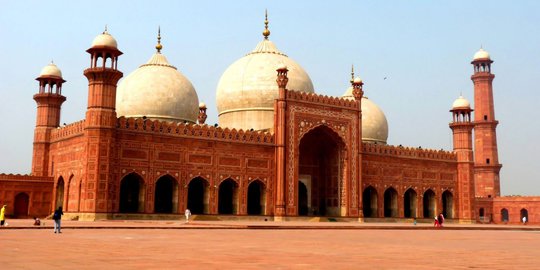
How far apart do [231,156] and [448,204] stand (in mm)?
15855

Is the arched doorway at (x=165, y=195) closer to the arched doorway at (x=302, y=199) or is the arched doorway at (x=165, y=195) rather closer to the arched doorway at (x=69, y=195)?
the arched doorway at (x=69, y=195)

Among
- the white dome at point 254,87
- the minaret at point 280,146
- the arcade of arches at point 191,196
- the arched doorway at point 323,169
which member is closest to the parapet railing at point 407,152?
the arched doorway at point 323,169

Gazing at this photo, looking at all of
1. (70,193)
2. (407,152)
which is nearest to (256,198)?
(70,193)

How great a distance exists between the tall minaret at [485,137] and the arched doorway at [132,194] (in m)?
29.7

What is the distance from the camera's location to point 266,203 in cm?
2791

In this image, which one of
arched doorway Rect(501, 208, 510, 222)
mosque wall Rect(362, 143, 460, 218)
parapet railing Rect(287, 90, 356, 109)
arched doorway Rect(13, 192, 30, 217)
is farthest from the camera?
arched doorway Rect(501, 208, 510, 222)

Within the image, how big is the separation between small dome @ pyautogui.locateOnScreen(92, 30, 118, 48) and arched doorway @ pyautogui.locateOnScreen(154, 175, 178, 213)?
623 centimetres

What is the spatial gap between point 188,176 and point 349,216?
9.08m

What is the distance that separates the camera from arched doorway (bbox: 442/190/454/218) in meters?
35.4

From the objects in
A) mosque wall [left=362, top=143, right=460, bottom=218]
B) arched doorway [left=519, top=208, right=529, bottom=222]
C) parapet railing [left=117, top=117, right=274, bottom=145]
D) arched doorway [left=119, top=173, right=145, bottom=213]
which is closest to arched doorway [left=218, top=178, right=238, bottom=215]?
parapet railing [left=117, top=117, right=274, bottom=145]

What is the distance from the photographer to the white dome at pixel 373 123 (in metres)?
37.7

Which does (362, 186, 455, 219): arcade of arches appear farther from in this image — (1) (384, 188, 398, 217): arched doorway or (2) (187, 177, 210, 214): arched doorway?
(2) (187, 177, 210, 214): arched doorway

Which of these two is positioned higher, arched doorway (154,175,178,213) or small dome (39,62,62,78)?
small dome (39,62,62,78)

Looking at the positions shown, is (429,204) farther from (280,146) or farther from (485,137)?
(485,137)
